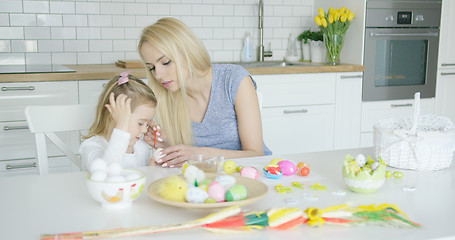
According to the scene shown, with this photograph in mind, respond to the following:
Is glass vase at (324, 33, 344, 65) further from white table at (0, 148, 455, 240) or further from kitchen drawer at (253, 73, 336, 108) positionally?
white table at (0, 148, 455, 240)

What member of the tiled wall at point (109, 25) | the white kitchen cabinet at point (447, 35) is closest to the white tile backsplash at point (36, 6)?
the tiled wall at point (109, 25)

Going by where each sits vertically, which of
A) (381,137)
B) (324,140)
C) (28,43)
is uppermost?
(28,43)

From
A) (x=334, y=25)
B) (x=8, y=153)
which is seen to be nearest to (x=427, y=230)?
(x=8, y=153)

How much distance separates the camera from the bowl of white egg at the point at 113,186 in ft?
4.15

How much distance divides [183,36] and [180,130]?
0.39 meters

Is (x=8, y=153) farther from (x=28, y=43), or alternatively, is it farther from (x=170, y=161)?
(x=170, y=161)

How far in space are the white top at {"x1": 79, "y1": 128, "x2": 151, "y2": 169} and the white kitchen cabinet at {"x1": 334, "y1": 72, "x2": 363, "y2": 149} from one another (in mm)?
2044

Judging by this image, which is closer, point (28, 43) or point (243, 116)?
point (243, 116)

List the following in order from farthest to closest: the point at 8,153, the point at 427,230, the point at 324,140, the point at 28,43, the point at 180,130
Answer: the point at 324,140 < the point at 28,43 < the point at 8,153 < the point at 180,130 < the point at 427,230

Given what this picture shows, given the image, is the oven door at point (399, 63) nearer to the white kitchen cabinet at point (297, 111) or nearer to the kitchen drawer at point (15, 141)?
the white kitchen cabinet at point (297, 111)

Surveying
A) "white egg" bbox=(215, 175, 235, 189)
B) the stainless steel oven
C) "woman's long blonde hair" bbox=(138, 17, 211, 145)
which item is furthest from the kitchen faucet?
"white egg" bbox=(215, 175, 235, 189)

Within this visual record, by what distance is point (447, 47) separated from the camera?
13.9 feet

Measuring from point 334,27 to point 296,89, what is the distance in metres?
0.61

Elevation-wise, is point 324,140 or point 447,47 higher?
point 447,47
